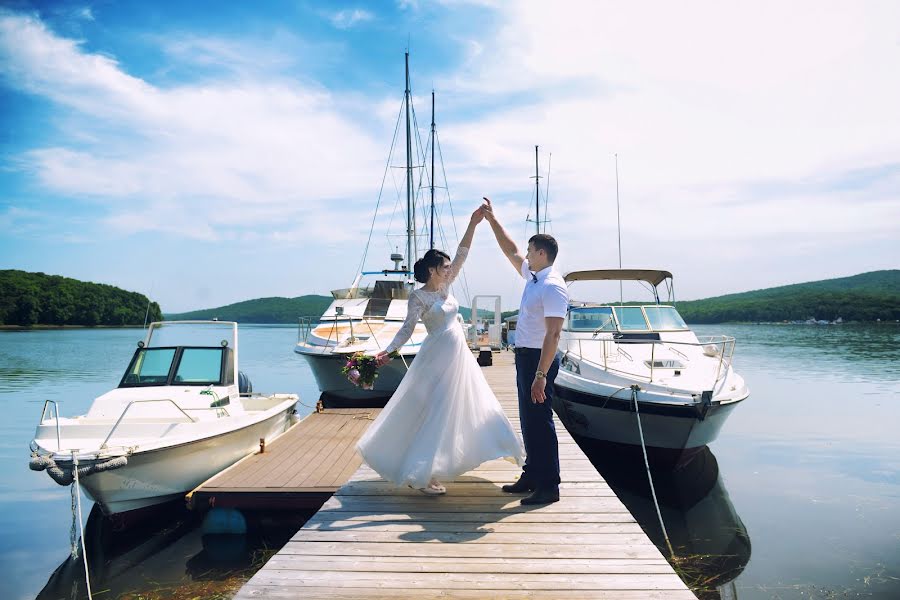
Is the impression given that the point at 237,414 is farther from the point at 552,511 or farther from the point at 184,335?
the point at 552,511

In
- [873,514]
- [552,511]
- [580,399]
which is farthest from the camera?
[580,399]

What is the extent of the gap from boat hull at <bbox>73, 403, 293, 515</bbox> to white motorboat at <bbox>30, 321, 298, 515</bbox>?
0.01 m

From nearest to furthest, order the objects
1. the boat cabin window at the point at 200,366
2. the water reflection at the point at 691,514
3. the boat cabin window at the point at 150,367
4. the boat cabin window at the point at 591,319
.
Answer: the water reflection at the point at 691,514, the boat cabin window at the point at 150,367, the boat cabin window at the point at 200,366, the boat cabin window at the point at 591,319

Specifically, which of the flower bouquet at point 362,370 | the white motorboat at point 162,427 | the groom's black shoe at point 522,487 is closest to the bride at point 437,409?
the groom's black shoe at point 522,487

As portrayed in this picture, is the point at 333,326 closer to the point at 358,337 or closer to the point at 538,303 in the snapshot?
the point at 358,337

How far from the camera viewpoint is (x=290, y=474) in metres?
7.54

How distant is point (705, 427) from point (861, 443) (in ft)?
26.6

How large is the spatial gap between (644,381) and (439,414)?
5.32 meters

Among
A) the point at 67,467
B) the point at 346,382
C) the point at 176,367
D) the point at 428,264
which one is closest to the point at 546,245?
the point at 428,264

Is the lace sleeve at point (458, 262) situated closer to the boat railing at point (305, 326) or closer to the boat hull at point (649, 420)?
the boat hull at point (649, 420)

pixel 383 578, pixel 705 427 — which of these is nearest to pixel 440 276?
pixel 383 578

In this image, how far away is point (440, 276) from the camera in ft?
16.1

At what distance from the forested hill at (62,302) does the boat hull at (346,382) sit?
249ft

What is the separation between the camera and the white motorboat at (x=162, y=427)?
6812mm
